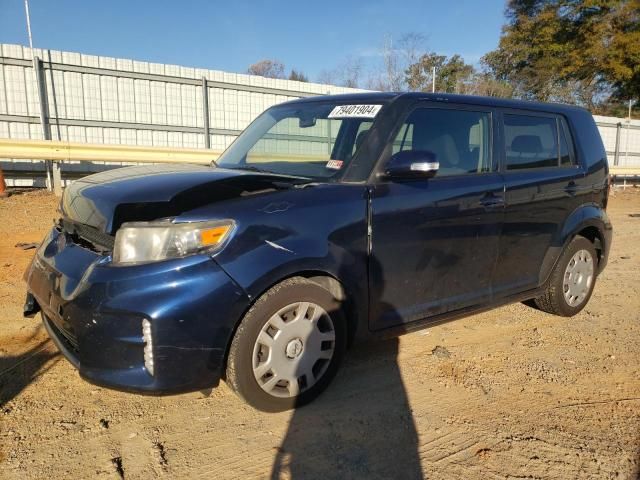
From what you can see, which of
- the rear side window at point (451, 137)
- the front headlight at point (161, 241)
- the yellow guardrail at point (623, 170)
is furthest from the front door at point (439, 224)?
the yellow guardrail at point (623, 170)

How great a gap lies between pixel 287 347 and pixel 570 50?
2939 centimetres

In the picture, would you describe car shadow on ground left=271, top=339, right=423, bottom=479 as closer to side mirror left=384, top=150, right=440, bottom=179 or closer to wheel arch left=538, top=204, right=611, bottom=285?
side mirror left=384, top=150, right=440, bottom=179

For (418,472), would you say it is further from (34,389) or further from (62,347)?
(34,389)

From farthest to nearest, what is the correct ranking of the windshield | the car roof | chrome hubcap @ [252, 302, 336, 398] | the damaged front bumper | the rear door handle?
the rear door handle, the car roof, the windshield, chrome hubcap @ [252, 302, 336, 398], the damaged front bumper

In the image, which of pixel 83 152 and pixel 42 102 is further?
pixel 42 102

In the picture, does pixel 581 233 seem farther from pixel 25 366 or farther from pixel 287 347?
pixel 25 366

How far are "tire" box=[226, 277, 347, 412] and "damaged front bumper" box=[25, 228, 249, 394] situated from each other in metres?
0.10

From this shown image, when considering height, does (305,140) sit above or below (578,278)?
above

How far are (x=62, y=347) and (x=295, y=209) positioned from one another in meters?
1.49

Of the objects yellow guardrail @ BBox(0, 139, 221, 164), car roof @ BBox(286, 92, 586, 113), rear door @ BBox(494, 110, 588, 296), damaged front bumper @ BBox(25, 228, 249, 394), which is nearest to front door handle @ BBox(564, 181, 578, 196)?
rear door @ BBox(494, 110, 588, 296)

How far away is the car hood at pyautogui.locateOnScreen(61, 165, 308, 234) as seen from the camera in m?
2.54

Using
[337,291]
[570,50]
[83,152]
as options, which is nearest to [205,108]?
[83,152]

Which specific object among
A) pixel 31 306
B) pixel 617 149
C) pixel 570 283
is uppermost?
pixel 617 149

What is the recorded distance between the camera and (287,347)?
2.71 metres
